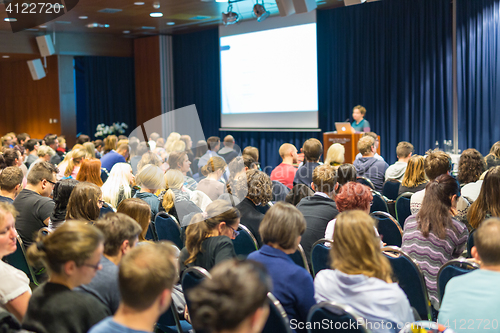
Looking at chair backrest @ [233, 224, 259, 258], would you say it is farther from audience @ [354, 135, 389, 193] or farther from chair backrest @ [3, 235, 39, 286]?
audience @ [354, 135, 389, 193]

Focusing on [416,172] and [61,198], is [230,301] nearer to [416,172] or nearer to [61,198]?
[61,198]

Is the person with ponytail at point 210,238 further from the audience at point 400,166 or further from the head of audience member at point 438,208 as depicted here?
the audience at point 400,166

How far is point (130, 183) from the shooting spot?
4605 millimetres

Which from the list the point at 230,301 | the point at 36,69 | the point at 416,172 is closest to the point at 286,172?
the point at 416,172

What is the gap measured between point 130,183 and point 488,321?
11.8 ft

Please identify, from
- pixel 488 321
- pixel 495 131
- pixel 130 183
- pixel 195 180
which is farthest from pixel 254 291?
pixel 495 131

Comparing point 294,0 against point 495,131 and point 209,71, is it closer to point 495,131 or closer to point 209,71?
point 495,131

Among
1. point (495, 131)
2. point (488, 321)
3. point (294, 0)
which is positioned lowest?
point (488, 321)

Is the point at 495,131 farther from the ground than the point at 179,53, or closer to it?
closer to it

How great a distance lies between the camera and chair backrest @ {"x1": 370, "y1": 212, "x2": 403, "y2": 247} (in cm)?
339

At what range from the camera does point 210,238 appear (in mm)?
2465

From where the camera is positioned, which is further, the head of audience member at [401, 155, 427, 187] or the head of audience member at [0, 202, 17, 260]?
the head of audience member at [401, 155, 427, 187]

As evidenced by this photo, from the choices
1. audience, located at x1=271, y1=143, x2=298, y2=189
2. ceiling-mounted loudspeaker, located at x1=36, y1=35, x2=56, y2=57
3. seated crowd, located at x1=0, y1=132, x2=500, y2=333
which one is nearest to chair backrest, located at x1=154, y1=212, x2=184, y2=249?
seated crowd, located at x1=0, y1=132, x2=500, y2=333

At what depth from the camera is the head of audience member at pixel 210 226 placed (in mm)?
2479
